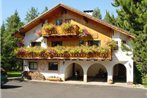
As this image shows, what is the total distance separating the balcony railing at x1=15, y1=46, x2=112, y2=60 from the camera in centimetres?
3509

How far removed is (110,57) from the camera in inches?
1373

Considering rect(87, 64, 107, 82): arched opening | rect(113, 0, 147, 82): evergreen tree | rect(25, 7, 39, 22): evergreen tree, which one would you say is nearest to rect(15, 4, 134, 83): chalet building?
rect(87, 64, 107, 82): arched opening

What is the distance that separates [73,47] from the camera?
36.7 metres

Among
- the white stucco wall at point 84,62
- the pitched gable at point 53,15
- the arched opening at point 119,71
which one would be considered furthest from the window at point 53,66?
the arched opening at point 119,71

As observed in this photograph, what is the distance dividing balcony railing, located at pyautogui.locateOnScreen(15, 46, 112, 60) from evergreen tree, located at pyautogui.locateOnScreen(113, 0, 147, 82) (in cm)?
336

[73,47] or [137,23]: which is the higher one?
[137,23]

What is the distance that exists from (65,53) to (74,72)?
18.1ft

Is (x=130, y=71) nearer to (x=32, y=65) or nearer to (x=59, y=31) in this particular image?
→ (x=59, y=31)

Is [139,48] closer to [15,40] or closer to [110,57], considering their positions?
[110,57]

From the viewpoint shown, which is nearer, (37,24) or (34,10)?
(37,24)

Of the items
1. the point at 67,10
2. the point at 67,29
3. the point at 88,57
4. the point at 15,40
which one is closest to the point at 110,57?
the point at 88,57

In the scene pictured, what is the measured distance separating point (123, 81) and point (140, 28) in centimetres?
699

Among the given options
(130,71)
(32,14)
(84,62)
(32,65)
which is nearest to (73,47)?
(84,62)

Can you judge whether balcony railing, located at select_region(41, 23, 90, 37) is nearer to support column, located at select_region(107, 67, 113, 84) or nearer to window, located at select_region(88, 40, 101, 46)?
window, located at select_region(88, 40, 101, 46)
